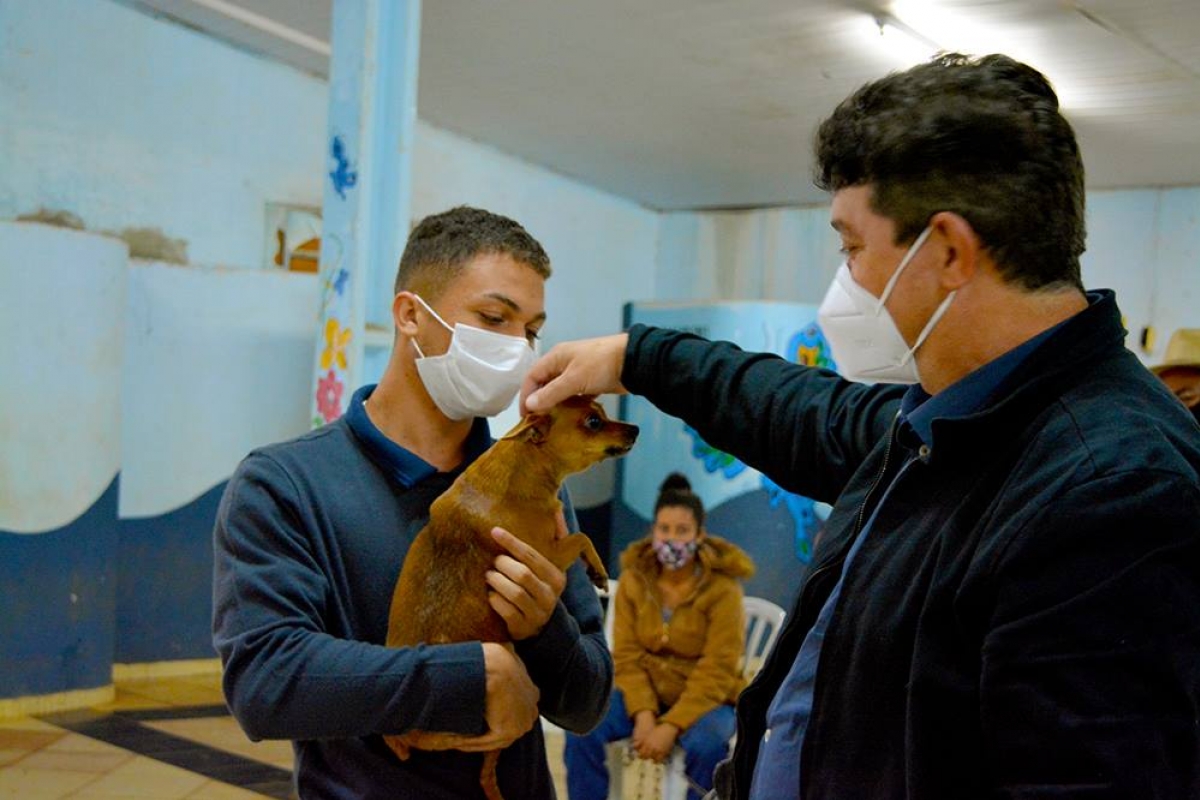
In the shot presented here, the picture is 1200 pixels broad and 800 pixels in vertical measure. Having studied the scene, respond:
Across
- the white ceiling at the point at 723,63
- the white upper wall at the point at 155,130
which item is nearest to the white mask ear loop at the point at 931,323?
the white ceiling at the point at 723,63

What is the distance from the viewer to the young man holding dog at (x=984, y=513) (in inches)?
38.5

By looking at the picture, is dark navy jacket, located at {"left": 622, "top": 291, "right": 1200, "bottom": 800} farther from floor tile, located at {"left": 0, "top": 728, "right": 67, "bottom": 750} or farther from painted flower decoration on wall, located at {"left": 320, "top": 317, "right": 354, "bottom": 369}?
floor tile, located at {"left": 0, "top": 728, "right": 67, "bottom": 750}

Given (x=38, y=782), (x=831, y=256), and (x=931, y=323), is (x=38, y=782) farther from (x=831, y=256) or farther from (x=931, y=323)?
(x=831, y=256)

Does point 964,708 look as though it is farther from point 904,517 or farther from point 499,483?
point 499,483

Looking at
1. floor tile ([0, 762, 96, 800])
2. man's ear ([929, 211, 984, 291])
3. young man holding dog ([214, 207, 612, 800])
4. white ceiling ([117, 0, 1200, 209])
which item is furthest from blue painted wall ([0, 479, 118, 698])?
man's ear ([929, 211, 984, 291])

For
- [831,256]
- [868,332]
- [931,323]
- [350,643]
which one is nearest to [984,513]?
[931,323]

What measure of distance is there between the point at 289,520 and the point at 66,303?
437 centimetres

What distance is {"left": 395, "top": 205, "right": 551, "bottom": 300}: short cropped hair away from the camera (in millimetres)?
2029

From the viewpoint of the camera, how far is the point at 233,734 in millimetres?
5391

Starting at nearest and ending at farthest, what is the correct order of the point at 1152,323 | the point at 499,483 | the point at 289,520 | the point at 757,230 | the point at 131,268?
the point at 289,520 → the point at 499,483 → the point at 131,268 → the point at 1152,323 → the point at 757,230

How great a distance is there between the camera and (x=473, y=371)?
2.00m

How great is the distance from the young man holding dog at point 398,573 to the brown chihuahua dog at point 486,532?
1.5 inches

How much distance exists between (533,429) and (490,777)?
0.58m

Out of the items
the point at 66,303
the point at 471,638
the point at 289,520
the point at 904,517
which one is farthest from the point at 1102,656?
the point at 66,303
